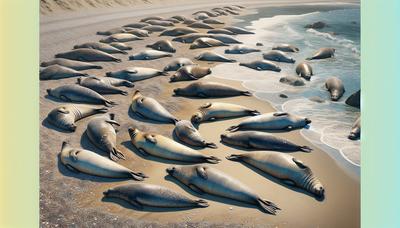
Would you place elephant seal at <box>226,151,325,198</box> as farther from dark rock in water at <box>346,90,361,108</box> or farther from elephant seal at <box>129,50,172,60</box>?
elephant seal at <box>129,50,172,60</box>

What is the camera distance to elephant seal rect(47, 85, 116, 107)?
3.29 m

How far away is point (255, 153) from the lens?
286cm

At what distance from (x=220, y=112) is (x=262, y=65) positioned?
0.63 meters

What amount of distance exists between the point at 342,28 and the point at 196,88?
3.95 feet

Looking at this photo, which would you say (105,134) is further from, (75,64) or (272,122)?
(272,122)

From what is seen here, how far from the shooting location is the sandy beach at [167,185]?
2582mm

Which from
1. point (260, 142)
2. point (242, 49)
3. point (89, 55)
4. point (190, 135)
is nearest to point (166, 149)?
point (190, 135)

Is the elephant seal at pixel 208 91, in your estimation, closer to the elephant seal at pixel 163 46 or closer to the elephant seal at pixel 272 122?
the elephant seal at pixel 272 122

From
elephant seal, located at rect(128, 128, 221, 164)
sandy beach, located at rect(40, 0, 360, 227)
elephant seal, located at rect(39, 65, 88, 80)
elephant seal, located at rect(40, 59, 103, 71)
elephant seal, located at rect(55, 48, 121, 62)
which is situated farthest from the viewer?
elephant seal, located at rect(55, 48, 121, 62)

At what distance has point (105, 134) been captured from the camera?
9.80 feet

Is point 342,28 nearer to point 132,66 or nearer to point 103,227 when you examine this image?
point 132,66

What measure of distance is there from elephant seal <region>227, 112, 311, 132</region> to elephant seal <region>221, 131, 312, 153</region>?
7 centimetres

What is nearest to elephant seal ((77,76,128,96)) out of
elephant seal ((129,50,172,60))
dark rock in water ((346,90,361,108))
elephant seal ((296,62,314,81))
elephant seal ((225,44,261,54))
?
elephant seal ((129,50,172,60))
